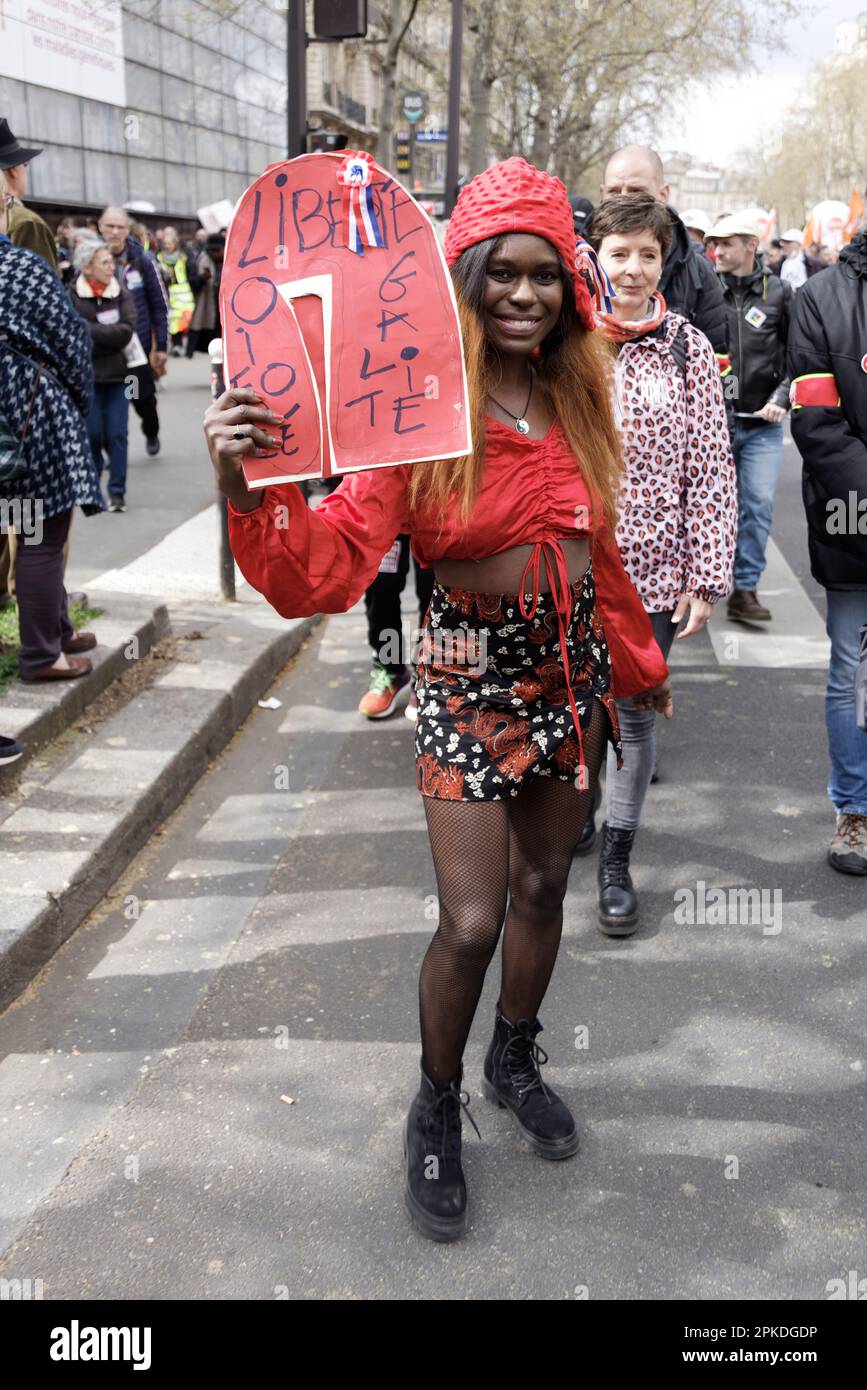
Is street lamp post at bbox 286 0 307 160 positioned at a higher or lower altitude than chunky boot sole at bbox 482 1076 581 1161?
higher

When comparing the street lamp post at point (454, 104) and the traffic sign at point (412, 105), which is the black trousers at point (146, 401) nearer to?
the street lamp post at point (454, 104)

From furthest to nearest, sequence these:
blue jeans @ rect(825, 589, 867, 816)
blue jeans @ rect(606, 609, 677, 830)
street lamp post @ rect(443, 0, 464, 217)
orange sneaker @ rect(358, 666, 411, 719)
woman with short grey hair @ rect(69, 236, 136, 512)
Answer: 1. street lamp post @ rect(443, 0, 464, 217)
2. woman with short grey hair @ rect(69, 236, 136, 512)
3. orange sneaker @ rect(358, 666, 411, 719)
4. blue jeans @ rect(825, 589, 867, 816)
5. blue jeans @ rect(606, 609, 677, 830)

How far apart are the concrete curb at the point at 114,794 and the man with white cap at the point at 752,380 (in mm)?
2748

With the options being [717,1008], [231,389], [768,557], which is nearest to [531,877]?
[717,1008]

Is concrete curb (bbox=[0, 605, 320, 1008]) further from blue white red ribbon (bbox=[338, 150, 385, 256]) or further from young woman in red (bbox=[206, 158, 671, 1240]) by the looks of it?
blue white red ribbon (bbox=[338, 150, 385, 256])

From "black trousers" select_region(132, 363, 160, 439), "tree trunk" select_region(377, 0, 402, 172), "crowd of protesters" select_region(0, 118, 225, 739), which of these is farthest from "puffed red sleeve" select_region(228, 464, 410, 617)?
"tree trunk" select_region(377, 0, 402, 172)

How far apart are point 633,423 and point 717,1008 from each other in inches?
63.0

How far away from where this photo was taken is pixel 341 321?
2.27 m

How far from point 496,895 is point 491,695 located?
0.40 metres

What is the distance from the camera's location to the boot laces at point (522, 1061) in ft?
9.78

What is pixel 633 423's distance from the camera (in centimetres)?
361

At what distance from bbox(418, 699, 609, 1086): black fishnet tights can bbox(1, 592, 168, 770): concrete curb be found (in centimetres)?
240

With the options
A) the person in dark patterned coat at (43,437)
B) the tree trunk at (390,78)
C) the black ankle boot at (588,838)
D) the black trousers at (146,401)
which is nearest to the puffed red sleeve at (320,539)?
the black ankle boot at (588,838)

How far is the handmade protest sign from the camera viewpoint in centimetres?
221
